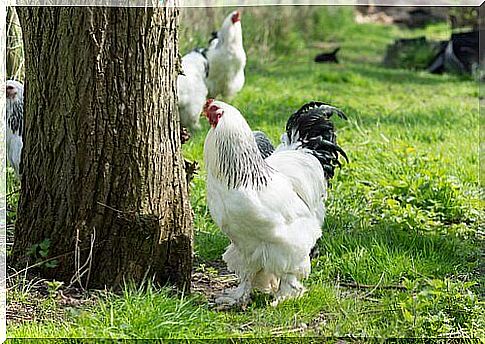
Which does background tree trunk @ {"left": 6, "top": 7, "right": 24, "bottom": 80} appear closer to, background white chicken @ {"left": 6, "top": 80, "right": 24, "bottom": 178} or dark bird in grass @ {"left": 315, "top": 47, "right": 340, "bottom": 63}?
background white chicken @ {"left": 6, "top": 80, "right": 24, "bottom": 178}

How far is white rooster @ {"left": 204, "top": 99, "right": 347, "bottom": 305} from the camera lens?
3734 millimetres

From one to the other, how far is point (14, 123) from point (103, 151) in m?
1.74

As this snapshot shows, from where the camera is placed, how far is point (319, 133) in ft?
14.8

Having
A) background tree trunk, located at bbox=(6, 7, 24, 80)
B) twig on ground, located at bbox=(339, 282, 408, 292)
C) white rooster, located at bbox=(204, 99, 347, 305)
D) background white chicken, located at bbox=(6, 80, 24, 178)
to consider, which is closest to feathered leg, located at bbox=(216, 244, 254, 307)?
white rooster, located at bbox=(204, 99, 347, 305)

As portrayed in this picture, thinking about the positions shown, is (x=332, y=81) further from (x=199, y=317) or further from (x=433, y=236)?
(x=199, y=317)

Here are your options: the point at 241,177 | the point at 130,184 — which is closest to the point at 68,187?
the point at 130,184

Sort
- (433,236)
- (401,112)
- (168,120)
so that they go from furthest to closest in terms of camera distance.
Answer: (401,112) < (433,236) < (168,120)

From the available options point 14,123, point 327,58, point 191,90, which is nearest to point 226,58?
point 191,90

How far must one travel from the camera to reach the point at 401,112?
8492 millimetres

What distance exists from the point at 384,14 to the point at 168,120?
14326 mm

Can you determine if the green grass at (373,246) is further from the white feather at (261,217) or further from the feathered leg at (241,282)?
the white feather at (261,217)

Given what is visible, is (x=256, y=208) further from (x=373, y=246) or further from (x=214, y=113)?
(x=373, y=246)

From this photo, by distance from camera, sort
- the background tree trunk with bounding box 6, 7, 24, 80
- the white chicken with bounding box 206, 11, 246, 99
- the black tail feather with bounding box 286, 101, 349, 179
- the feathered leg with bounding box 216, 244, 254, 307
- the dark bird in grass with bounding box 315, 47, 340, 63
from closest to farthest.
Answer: the feathered leg with bounding box 216, 244, 254, 307
the black tail feather with bounding box 286, 101, 349, 179
the background tree trunk with bounding box 6, 7, 24, 80
the white chicken with bounding box 206, 11, 246, 99
the dark bird in grass with bounding box 315, 47, 340, 63

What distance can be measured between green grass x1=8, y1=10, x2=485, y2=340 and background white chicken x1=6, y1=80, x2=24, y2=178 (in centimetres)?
118
